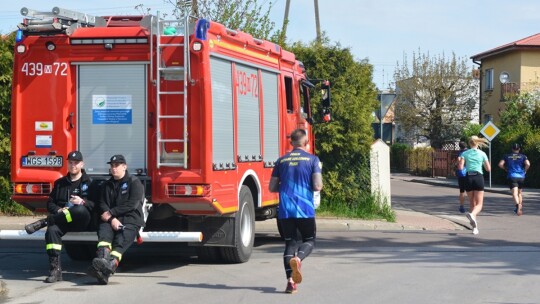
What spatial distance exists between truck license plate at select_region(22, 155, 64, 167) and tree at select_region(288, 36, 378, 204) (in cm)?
917

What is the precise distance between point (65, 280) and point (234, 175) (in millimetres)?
2490

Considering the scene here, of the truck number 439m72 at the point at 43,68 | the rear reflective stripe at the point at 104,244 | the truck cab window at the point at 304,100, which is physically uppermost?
the truck number 439m72 at the point at 43,68

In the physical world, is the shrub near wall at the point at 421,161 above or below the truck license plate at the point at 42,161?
below

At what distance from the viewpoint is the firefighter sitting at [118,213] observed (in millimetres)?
9711

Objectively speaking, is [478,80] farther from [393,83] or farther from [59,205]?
[59,205]

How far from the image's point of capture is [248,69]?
11.9m

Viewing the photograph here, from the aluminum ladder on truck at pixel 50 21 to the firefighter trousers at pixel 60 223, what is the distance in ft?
7.41

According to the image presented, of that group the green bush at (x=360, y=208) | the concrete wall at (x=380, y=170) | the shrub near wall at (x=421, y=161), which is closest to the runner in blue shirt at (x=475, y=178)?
the green bush at (x=360, y=208)

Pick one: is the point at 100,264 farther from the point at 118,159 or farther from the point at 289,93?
Answer: the point at 289,93

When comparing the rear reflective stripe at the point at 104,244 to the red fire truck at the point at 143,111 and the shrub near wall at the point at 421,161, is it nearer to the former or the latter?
the red fire truck at the point at 143,111

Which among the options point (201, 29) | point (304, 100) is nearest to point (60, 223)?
point (201, 29)

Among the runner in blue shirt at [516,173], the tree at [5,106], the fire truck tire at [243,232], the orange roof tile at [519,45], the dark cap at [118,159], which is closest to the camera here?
the dark cap at [118,159]

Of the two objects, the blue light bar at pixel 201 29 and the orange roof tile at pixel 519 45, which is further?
the orange roof tile at pixel 519 45

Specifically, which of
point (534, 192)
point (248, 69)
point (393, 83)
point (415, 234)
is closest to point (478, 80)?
point (393, 83)
